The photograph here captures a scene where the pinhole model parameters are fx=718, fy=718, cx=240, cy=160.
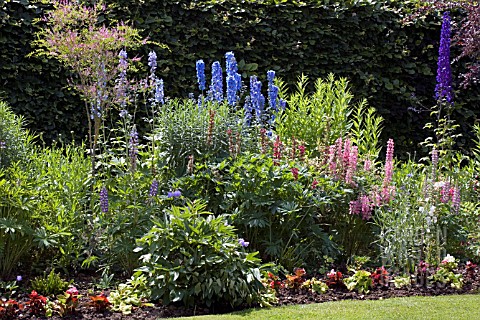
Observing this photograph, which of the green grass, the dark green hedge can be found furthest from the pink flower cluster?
the dark green hedge

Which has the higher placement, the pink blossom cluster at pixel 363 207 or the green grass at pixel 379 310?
the pink blossom cluster at pixel 363 207

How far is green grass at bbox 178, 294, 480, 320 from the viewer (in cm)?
419

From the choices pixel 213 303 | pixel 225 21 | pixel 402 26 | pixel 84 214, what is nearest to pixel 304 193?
pixel 213 303

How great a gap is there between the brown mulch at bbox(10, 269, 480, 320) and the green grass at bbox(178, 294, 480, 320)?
15 centimetres

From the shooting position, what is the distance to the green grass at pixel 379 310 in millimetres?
4191

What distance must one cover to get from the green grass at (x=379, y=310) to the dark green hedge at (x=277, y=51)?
13.2 ft

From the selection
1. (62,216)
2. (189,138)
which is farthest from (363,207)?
(62,216)

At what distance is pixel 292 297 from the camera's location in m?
4.67

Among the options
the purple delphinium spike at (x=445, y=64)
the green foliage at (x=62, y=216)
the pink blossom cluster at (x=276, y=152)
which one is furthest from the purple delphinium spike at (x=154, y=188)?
the purple delphinium spike at (x=445, y=64)

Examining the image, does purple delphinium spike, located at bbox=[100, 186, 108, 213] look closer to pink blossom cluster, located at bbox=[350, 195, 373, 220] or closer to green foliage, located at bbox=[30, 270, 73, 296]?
green foliage, located at bbox=[30, 270, 73, 296]

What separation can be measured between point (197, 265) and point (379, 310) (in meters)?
1.13

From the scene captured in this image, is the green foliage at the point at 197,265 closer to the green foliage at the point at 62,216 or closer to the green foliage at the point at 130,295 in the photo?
the green foliage at the point at 130,295

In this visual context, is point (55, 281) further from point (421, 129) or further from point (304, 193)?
point (421, 129)

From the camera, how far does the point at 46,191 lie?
5281mm
